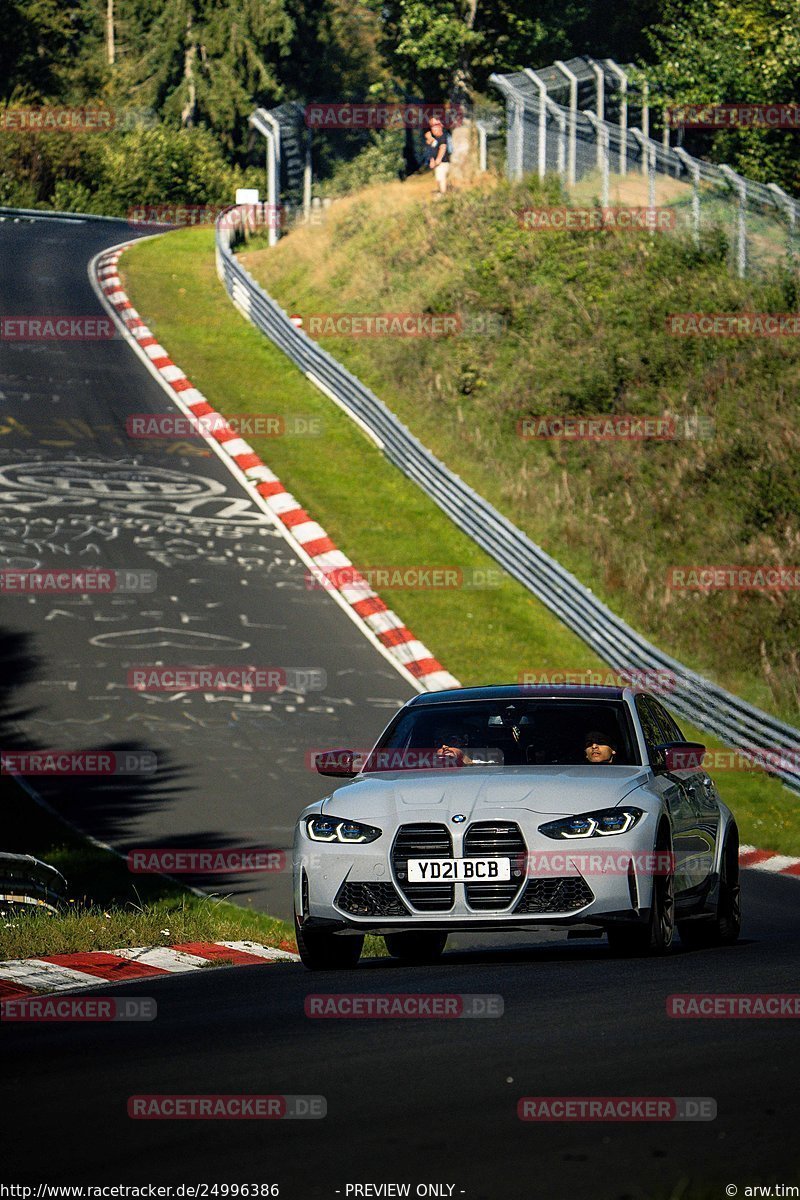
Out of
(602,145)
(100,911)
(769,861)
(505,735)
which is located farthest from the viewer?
(602,145)

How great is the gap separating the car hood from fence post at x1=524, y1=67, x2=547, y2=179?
31.2m

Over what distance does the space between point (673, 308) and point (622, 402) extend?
116 inches

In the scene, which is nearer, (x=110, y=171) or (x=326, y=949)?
(x=326, y=949)

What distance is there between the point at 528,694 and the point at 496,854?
58.0 inches

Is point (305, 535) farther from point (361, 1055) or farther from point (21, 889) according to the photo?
point (361, 1055)

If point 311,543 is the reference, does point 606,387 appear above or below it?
above

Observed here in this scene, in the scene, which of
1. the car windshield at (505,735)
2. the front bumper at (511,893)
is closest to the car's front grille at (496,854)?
the front bumper at (511,893)

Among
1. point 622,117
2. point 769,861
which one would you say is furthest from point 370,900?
point 622,117

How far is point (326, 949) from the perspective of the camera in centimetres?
962

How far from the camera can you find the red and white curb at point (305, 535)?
77.1 feet

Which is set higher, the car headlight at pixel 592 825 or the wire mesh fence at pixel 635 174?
the wire mesh fence at pixel 635 174

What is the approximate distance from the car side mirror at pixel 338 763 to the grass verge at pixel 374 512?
8707 millimetres

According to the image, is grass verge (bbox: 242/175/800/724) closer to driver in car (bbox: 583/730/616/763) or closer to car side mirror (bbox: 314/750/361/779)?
driver in car (bbox: 583/730/616/763)

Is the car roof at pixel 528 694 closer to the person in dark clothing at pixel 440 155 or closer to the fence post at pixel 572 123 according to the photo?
the fence post at pixel 572 123
